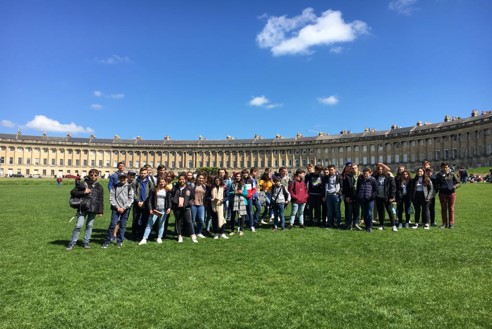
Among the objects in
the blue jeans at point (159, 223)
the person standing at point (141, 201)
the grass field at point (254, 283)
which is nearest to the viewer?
the grass field at point (254, 283)

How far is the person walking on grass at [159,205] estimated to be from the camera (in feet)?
36.8

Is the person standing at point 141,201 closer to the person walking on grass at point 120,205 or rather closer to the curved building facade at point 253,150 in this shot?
the person walking on grass at point 120,205

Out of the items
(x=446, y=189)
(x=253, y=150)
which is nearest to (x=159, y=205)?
(x=446, y=189)

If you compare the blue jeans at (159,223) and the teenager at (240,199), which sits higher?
the teenager at (240,199)

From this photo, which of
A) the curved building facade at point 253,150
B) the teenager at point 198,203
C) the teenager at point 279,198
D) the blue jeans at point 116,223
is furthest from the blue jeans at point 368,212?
the curved building facade at point 253,150

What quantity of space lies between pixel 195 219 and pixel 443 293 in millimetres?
8017

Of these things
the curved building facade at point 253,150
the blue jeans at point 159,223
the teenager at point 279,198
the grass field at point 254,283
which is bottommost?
the grass field at point 254,283

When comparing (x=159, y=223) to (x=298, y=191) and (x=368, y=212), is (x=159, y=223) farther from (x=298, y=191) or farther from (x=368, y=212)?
(x=368, y=212)

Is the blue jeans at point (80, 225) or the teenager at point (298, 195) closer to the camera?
the blue jeans at point (80, 225)

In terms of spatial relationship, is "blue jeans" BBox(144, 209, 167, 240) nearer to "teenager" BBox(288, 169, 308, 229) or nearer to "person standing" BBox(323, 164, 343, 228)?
"teenager" BBox(288, 169, 308, 229)

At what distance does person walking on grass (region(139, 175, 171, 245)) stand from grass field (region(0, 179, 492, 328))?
42 cm

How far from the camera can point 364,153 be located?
4033 inches

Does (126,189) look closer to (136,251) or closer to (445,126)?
(136,251)

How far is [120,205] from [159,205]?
3.95 feet
